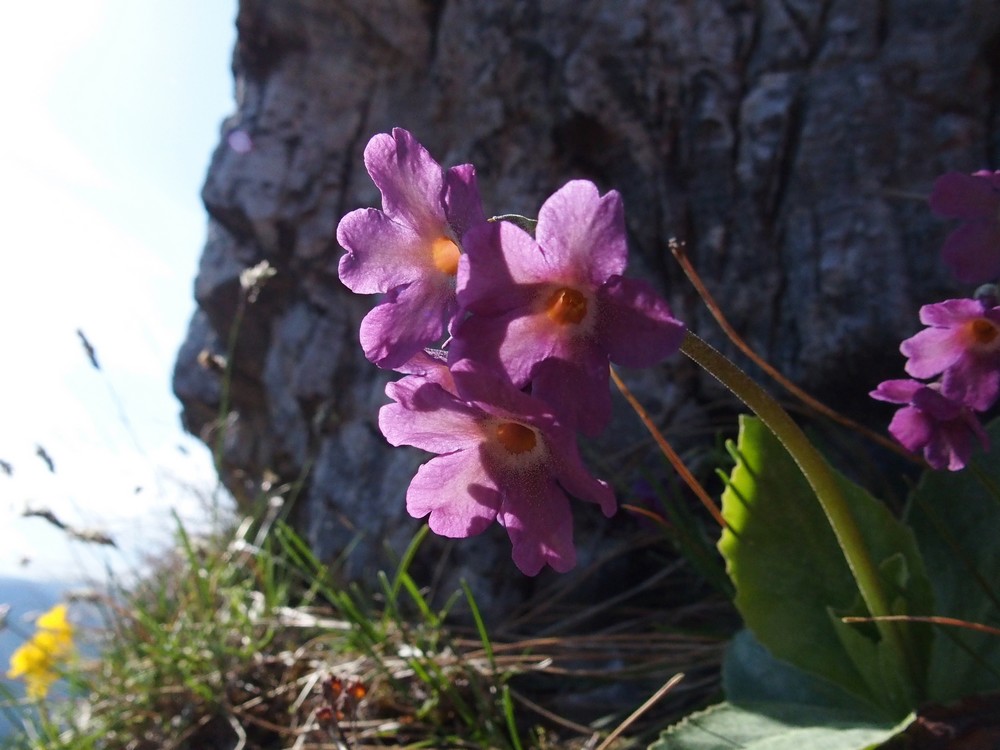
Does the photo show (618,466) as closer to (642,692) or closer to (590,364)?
(642,692)

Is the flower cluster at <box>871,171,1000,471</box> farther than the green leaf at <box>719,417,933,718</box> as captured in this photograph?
No

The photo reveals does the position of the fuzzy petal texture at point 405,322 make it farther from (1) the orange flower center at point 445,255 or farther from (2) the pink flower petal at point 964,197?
(2) the pink flower petal at point 964,197

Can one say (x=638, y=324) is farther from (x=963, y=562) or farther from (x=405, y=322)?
(x=963, y=562)

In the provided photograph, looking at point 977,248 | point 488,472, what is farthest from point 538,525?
point 977,248

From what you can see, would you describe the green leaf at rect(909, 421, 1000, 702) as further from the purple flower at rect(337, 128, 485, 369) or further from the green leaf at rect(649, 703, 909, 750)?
the purple flower at rect(337, 128, 485, 369)

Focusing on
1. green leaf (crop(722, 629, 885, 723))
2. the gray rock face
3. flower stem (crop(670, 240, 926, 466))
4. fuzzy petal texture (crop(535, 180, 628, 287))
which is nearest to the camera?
fuzzy petal texture (crop(535, 180, 628, 287))

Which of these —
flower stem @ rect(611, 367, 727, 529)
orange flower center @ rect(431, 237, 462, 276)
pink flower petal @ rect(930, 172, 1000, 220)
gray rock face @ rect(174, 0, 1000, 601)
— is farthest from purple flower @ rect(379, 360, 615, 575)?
gray rock face @ rect(174, 0, 1000, 601)

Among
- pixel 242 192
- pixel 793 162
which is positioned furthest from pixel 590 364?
pixel 242 192
